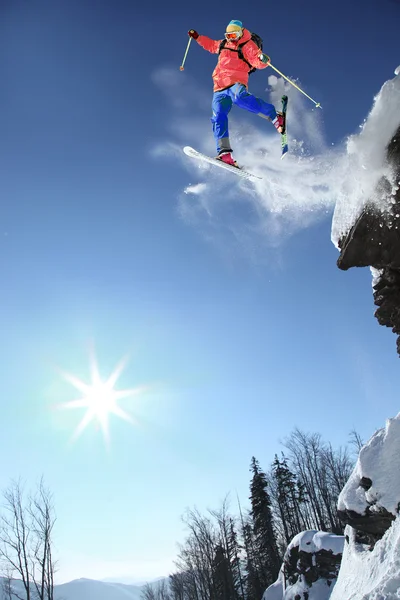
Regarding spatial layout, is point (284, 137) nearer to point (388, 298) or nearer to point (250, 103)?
point (250, 103)

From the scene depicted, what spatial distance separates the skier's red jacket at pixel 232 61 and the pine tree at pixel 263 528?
108 feet

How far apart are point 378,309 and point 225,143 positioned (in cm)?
451

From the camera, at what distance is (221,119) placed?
7.36 metres

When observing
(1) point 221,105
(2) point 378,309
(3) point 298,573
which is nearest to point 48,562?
(3) point 298,573

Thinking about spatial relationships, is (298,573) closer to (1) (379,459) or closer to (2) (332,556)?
(2) (332,556)

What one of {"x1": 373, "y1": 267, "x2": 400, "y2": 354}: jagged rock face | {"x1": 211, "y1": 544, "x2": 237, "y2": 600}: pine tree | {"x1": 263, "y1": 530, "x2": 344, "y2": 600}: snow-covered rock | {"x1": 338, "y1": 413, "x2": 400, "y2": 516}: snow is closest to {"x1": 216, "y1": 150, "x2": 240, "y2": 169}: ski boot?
{"x1": 373, "y1": 267, "x2": 400, "y2": 354}: jagged rock face

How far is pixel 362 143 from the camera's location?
5230 millimetres

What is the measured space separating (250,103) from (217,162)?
1.28 meters

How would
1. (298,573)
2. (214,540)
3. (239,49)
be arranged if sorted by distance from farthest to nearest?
(214,540), (298,573), (239,49)

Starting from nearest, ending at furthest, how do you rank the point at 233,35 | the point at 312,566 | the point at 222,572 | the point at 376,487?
the point at 233,35 → the point at 376,487 → the point at 312,566 → the point at 222,572

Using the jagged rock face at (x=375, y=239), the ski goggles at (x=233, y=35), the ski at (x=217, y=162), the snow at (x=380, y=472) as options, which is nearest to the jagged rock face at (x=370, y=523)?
the snow at (x=380, y=472)

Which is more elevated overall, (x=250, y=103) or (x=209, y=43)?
(x=209, y=43)

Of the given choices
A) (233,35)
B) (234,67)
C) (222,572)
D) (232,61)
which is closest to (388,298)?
(234,67)

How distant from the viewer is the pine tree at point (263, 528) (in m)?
29.9
